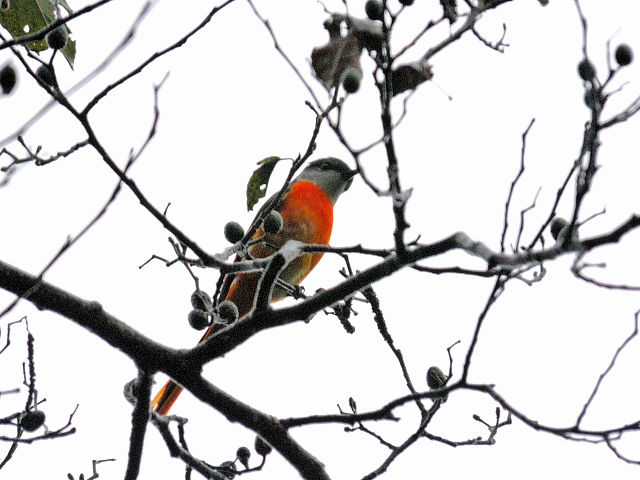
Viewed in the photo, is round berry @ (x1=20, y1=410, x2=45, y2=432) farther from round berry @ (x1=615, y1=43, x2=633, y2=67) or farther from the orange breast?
the orange breast

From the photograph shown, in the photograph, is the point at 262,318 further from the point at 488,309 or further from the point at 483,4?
the point at 483,4

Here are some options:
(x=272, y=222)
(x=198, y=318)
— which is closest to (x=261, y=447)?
(x=198, y=318)

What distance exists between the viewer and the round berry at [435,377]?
2904 mm

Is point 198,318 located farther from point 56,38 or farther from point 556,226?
point 556,226

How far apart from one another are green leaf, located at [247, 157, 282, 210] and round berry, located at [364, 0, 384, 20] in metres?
1.13

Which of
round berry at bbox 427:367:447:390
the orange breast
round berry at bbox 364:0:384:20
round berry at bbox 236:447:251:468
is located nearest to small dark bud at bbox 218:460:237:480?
round berry at bbox 236:447:251:468

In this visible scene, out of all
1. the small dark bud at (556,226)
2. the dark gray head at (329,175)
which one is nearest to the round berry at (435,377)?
the small dark bud at (556,226)

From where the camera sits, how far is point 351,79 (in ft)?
6.55

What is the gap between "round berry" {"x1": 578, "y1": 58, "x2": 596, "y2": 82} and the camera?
1826 mm

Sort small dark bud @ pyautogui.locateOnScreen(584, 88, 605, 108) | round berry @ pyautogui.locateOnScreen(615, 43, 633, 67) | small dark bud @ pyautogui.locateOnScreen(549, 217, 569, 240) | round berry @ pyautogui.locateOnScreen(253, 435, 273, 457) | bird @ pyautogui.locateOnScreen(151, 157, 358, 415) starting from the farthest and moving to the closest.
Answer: bird @ pyautogui.locateOnScreen(151, 157, 358, 415) → round berry @ pyautogui.locateOnScreen(253, 435, 273, 457) → small dark bud @ pyautogui.locateOnScreen(549, 217, 569, 240) → round berry @ pyautogui.locateOnScreen(615, 43, 633, 67) → small dark bud @ pyautogui.locateOnScreen(584, 88, 605, 108)

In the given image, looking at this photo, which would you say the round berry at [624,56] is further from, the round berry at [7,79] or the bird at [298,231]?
the bird at [298,231]

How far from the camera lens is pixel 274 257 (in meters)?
2.09

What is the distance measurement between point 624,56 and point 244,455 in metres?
1.88

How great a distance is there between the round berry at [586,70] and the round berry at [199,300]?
1456mm
